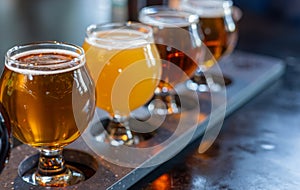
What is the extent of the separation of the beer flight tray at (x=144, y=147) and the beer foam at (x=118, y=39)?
0.58 feet

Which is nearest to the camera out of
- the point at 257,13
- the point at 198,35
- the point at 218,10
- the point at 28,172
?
the point at 28,172

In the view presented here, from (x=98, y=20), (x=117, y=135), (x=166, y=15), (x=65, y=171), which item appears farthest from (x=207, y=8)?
(x=98, y=20)

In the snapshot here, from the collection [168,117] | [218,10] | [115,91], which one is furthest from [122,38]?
[218,10]

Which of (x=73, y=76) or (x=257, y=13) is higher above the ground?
(x=73, y=76)

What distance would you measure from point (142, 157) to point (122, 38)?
0.22 meters

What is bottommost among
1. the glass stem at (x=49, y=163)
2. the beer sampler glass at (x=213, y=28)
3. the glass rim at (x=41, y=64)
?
the glass stem at (x=49, y=163)

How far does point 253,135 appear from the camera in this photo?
112cm

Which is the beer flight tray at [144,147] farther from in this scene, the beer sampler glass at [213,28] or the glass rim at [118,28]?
the glass rim at [118,28]

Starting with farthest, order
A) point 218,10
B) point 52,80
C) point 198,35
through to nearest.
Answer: point 218,10
point 198,35
point 52,80

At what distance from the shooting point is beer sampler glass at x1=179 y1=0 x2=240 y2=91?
1.25 m

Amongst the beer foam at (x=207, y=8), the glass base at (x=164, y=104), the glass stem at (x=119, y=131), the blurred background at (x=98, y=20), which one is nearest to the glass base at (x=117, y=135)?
the glass stem at (x=119, y=131)

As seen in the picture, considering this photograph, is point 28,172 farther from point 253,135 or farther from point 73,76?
point 253,135

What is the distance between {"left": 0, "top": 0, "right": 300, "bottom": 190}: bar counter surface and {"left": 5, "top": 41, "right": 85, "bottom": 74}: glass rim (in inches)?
9.0

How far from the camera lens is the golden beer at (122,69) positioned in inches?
38.5
